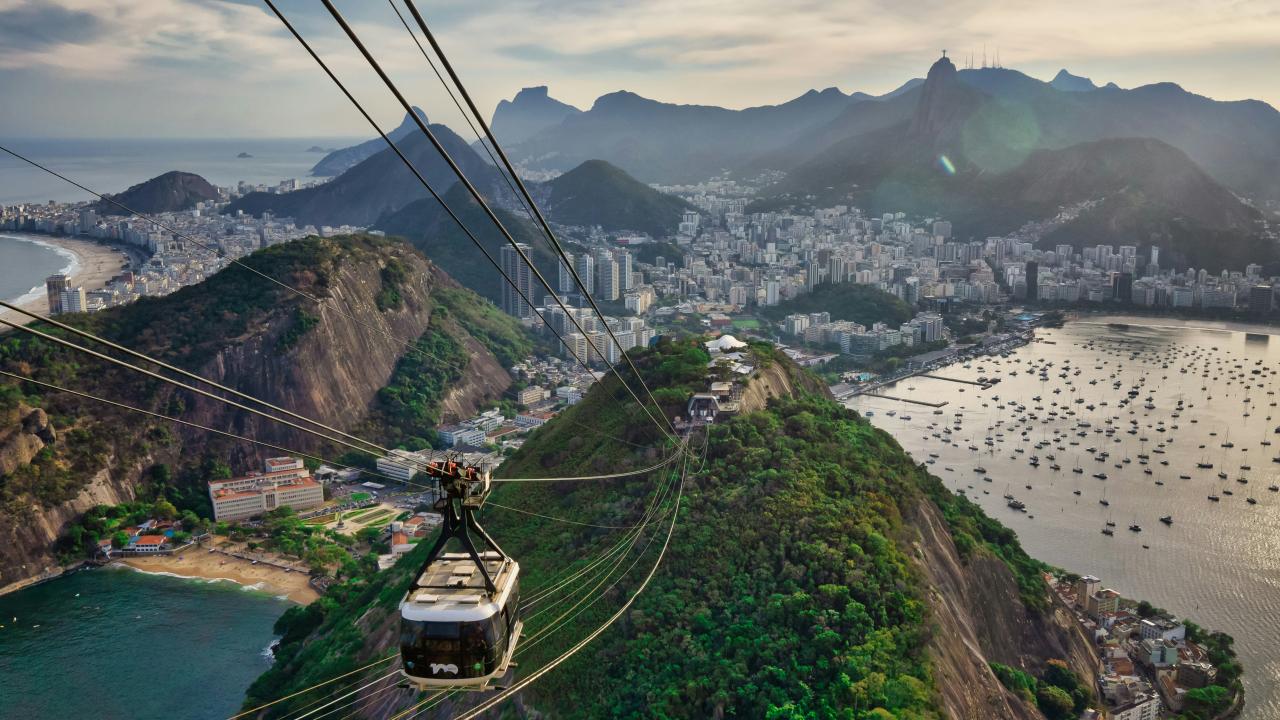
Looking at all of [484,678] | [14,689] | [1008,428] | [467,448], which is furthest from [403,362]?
[484,678]

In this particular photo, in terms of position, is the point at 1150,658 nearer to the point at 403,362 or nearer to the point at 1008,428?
the point at 1008,428

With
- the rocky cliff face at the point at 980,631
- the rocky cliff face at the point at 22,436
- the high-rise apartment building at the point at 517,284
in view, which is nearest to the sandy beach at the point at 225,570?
the rocky cliff face at the point at 22,436

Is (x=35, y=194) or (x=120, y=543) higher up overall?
(x=35, y=194)

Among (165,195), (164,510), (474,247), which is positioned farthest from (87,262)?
(164,510)

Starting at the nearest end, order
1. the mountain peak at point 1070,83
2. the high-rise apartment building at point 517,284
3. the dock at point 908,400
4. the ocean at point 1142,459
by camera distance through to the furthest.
A: the ocean at point 1142,459 < the dock at point 908,400 < the high-rise apartment building at point 517,284 < the mountain peak at point 1070,83

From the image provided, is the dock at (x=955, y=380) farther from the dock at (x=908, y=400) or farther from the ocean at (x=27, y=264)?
the ocean at (x=27, y=264)

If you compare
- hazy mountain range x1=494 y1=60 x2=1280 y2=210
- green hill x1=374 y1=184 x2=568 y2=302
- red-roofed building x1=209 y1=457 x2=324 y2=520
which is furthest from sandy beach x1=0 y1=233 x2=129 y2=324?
hazy mountain range x1=494 y1=60 x2=1280 y2=210
